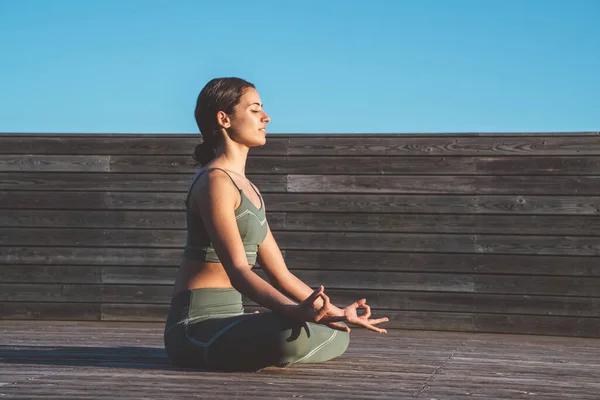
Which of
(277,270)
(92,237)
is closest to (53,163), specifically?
(92,237)

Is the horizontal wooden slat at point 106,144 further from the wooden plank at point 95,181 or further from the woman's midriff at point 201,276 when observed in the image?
the woman's midriff at point 201,276

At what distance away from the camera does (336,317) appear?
2760 mm

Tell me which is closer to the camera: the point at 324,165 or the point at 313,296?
the point at 313,296

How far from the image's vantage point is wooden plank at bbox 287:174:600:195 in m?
5.71

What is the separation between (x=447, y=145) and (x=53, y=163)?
2.95 meters

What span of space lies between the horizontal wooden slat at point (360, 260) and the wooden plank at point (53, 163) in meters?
0.60

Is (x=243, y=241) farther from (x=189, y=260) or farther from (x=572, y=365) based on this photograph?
(x=572, y=365)

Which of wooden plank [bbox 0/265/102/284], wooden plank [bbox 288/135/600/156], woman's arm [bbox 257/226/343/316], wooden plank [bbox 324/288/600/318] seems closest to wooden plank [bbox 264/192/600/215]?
wooden plank [bbox 288/135/600/156]

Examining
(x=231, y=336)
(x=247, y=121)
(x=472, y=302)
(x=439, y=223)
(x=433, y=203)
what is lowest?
(x=472, y=302)

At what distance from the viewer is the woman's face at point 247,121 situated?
3.31 meters

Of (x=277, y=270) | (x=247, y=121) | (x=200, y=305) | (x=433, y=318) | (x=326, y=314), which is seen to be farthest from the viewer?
(x=433, y=318)

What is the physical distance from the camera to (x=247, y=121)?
3309mm

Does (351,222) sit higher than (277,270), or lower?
higher

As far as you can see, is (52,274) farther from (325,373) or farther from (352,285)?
(325,373)
